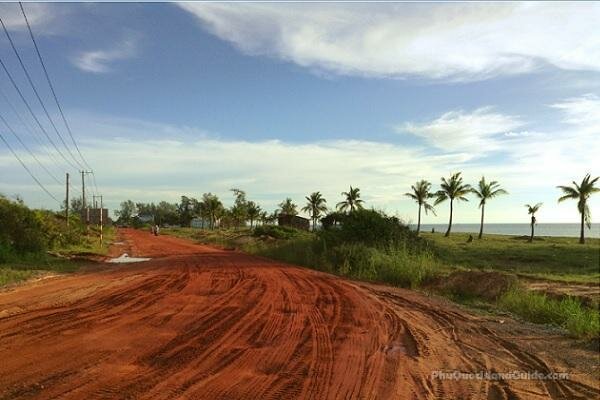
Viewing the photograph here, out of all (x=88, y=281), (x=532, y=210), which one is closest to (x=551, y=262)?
(x=88, y=281)

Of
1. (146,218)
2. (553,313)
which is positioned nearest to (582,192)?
(553,313)

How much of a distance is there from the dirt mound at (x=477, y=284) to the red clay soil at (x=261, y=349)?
3.56m

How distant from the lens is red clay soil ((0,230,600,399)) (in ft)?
17.8

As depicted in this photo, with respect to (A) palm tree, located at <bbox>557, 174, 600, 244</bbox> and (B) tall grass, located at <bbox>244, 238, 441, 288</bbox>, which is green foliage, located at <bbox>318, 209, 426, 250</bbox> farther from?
(A) palm tree, located at <bbox>557, 174, 600, 244</bbox>

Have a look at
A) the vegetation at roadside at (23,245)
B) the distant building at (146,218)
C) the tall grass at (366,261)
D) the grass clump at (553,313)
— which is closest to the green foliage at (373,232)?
the tall grass at (366,261)

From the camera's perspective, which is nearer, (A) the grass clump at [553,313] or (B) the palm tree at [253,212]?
(A) the grass clump at [553,313]

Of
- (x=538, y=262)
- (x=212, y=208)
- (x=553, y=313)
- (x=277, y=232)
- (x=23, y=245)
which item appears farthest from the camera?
(x=212, y=208)

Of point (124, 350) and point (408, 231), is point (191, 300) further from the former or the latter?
point (408, 231)

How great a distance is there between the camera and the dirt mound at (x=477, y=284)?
15.2 m

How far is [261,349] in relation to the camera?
22.9ft

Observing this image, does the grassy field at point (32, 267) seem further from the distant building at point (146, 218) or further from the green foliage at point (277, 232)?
the distant building at point (146, 218)

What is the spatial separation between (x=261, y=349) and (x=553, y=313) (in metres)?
7.31

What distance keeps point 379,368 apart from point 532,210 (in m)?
65.5

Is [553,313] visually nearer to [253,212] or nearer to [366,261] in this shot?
[366,261]
